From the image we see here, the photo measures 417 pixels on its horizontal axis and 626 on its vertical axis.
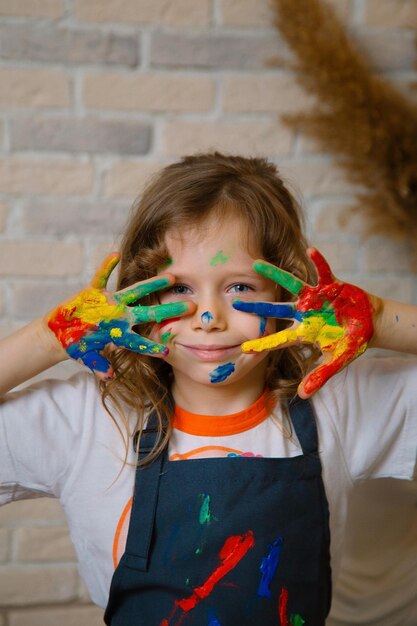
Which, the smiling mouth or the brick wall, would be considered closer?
the smiling mouth

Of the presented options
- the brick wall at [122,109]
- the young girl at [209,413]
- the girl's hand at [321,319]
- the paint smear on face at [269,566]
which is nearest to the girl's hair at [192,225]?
the young girl at [209,413]

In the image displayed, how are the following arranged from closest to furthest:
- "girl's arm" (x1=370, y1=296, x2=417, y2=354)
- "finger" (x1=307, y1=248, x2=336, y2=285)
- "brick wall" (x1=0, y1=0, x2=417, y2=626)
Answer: "finger" (x1=307, y1=248, x2=336, y2=285)
"girl's arm" (x1=370, y1=296, x2=417, y2=354)
"brick wall" (x1=0, y1=0, x2=417, y2=626)

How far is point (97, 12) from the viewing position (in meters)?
1.56

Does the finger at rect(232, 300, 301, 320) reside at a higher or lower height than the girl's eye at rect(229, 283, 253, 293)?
lower

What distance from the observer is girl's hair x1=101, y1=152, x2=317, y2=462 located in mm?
1138

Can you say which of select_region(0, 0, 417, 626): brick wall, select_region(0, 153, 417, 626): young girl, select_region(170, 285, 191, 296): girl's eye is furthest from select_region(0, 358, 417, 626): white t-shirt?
select_region(0, 0, 417, 626): brick wall

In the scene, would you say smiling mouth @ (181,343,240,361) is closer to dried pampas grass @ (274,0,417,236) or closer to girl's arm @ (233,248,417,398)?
girl's arm @ (233,248,417,398)

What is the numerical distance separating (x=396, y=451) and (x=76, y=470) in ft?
1.77

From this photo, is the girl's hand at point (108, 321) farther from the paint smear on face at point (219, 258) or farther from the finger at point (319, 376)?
the finger at point (319, 376)

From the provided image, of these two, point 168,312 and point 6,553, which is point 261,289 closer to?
point 168,312

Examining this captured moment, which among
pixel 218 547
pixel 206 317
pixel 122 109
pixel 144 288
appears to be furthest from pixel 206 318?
pixel 122 109

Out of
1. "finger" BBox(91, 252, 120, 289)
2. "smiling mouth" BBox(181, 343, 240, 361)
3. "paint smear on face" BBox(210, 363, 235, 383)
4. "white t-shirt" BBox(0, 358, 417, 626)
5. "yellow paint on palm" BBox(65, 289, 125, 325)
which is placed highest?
"finger" BBox(91, 252, 120, 289)

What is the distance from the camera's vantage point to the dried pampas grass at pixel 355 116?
1578mm

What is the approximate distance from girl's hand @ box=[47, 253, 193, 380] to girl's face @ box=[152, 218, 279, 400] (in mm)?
31
